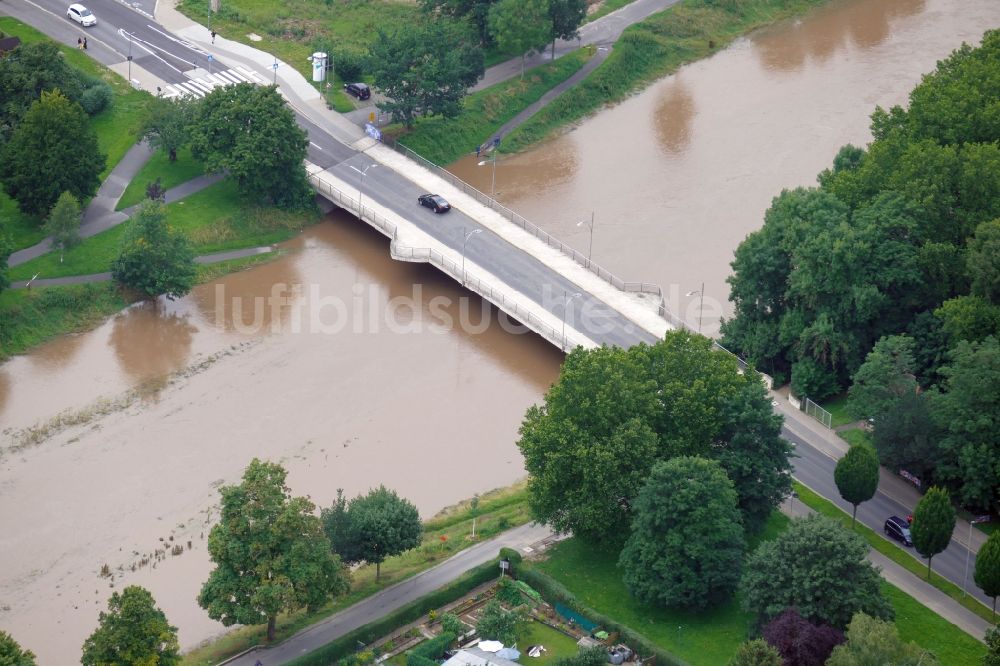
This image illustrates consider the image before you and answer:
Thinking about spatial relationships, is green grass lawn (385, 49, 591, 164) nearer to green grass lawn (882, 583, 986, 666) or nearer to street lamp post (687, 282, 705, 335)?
street lamp post (687, 282, 705, 335)

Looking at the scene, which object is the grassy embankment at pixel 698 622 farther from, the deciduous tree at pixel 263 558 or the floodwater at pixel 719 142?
the floodwater at pixel 719 142

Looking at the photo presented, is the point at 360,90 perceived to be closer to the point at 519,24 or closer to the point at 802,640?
the point at 519,24

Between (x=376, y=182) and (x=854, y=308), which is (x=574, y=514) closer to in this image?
(x=854, y=308)

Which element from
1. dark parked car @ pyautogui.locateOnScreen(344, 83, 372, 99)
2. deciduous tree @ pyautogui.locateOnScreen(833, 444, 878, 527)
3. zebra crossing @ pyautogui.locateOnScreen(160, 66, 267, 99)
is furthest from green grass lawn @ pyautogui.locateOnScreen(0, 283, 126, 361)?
deciduous tree @ pyautogui.locateOnScreen(833, 444, 878, 527)

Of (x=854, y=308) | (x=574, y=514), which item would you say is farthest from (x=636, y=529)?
(x=854, y=308)

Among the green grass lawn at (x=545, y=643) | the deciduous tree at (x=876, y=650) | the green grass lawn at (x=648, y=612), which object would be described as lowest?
the green grass lawn at (x=545, y=643)

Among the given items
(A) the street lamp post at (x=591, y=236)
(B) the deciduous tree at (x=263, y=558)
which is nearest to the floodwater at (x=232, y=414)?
(B) the deciduous tree at (x=263, y=558)
